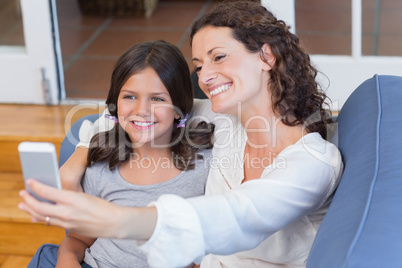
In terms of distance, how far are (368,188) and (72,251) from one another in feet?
2.88

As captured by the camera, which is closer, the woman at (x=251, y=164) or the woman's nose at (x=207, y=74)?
the woman at (x=251, y=164)

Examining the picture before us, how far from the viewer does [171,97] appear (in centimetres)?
170

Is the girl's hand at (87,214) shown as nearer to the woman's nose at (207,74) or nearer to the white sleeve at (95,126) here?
the woman's nose at (207,74)

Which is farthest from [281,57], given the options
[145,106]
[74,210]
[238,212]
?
[74,210]

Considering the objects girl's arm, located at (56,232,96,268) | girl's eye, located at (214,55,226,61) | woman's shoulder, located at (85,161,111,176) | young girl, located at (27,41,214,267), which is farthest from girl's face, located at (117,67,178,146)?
girl's arm, located at (56,232,96,268)

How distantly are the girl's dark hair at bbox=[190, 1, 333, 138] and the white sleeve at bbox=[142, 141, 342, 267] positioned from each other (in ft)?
0.58

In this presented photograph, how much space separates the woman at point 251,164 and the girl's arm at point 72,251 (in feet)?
1.24

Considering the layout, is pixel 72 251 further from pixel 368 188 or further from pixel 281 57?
pixel 368 188

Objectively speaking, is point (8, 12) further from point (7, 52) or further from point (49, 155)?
point (49, 155)

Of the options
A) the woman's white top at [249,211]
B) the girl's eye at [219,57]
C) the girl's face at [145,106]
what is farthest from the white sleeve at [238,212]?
the girl's face at [145,106]

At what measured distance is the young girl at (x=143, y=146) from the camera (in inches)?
65.9

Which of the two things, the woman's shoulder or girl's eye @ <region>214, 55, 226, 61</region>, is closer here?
girl's eye @ <region>214, 55, 226, 61</region>

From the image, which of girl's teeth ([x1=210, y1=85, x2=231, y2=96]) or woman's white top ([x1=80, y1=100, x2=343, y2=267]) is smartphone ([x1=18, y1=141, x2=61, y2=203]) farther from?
girl's teeth ([x1=210, y1=85, x2=231, y2=96])

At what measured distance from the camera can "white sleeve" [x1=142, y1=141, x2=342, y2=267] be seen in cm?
110
